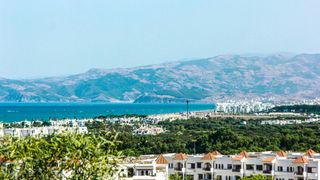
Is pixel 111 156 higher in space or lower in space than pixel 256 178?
higher

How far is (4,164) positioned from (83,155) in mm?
1659

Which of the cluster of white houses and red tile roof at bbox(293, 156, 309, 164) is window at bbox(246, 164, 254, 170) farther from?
red tile roof at bbox(293, 156, 309, 164)

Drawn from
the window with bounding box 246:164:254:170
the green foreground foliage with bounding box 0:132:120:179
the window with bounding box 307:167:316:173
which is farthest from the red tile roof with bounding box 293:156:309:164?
the green foreground foliage with bounding box 0:132:120:179

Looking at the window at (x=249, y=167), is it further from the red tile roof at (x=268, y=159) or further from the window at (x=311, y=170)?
the window at (x=311, y=170)

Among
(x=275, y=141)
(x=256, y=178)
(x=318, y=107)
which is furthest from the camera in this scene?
(x=318, y=107)

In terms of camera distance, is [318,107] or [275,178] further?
[318,107]

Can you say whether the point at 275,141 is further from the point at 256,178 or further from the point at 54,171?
the point at 54,171

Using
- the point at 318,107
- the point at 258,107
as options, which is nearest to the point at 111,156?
the point at 318,107

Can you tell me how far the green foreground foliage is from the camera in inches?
464

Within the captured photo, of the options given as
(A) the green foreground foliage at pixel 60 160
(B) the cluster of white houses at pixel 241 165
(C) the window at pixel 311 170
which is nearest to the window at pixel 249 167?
(B) the cluster of white houses at pixel 241 165

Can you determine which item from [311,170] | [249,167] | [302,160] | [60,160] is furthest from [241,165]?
[60,160]

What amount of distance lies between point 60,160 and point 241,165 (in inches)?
1055

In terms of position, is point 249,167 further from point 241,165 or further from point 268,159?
point 268,159

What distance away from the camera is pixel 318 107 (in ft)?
433
